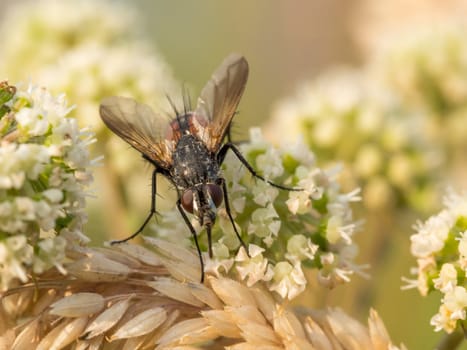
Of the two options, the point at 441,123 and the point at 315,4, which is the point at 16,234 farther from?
the point at 315,4

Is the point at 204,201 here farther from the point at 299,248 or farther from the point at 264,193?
the point at 299,248

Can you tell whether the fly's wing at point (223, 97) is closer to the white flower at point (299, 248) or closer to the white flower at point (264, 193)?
the white flower at point (264, 193)

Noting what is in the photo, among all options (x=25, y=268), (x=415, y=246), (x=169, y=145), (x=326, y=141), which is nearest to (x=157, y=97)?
(x=326, y=141)

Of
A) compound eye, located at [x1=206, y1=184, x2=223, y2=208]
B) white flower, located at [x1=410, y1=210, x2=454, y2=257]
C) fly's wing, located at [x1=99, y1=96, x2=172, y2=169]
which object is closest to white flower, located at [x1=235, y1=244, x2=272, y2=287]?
compound eye, located at [x1=206, y1=184, x2=223, y2=208]

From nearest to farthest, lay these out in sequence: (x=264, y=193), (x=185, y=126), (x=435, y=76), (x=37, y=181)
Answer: (x=37, y=181) → (x=264, y=193) → (x=185, y=126) → (x=435, y=76)

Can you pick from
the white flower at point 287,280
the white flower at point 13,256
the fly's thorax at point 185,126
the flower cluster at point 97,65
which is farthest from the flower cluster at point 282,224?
the flower cluster at point 97,65

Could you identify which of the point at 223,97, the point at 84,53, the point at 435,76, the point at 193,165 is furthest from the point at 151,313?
the point at 435,76
